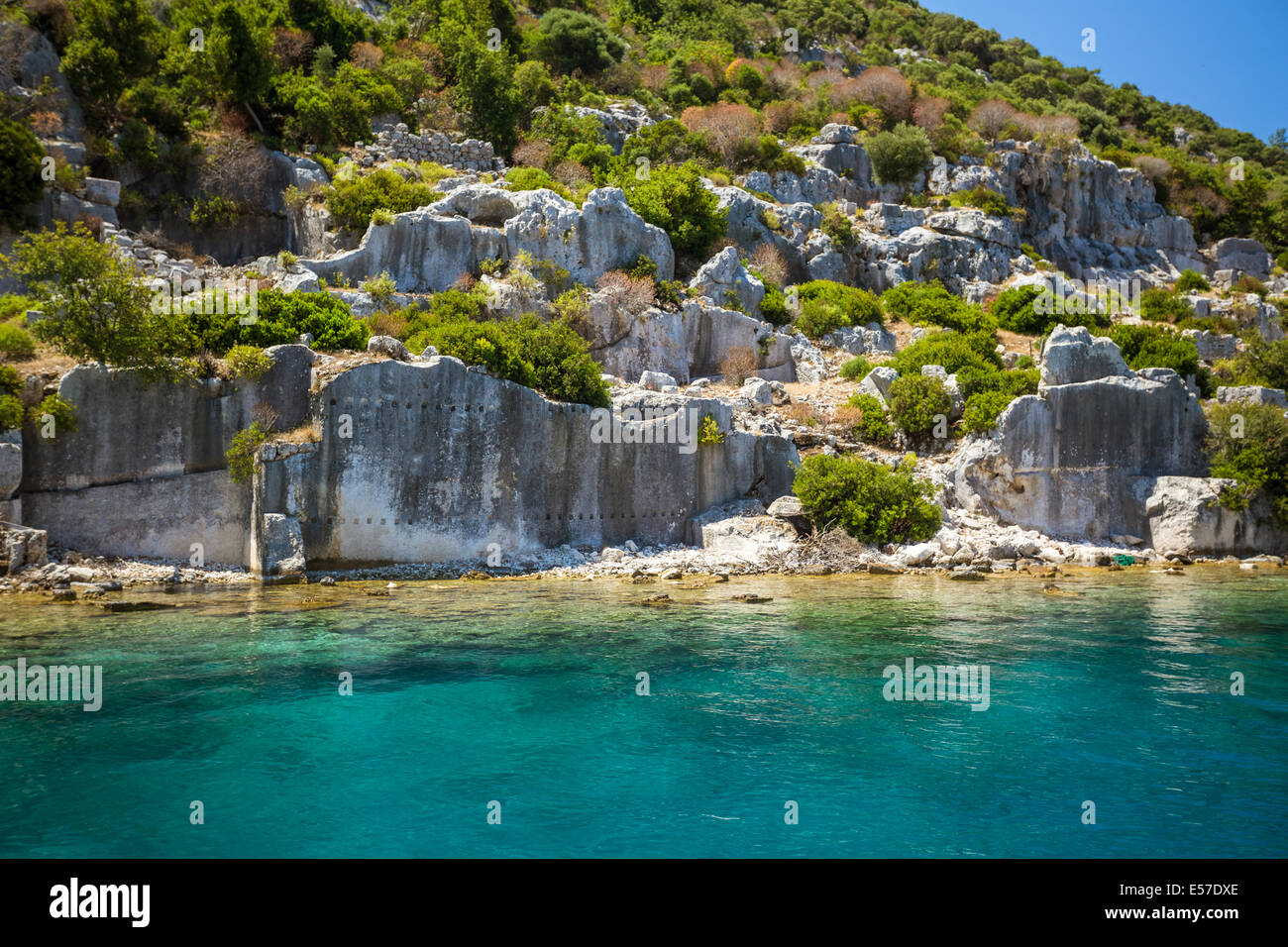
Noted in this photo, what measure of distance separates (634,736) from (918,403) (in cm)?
2075

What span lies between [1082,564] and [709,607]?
13147 mm

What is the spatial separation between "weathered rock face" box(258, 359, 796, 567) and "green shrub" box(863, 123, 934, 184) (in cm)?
2777

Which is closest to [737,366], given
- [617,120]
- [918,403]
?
[918,403]

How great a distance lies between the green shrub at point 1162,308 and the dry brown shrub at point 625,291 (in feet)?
83.1

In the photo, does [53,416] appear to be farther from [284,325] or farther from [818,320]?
[818,320]

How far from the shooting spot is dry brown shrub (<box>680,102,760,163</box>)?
144 feet

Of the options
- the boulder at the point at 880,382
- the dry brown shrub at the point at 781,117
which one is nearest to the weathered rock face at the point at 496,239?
the boulder at the point at 880,382

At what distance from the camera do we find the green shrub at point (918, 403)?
27547 millimetres

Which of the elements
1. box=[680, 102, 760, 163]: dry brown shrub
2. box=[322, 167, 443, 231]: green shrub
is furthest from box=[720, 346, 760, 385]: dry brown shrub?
box=[680, 102, 760, 163]: dry brown shrub

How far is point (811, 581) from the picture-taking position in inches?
823

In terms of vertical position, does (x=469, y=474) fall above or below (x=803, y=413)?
below

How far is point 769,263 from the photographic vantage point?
36.4m

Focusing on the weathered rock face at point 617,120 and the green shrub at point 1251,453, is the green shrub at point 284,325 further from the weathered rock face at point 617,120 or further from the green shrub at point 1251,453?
the green shrub at point 1251,453
